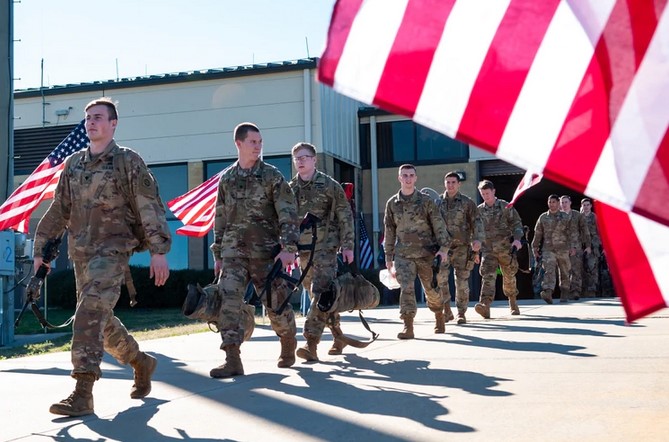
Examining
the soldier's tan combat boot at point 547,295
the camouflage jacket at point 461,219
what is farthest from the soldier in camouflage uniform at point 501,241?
the soldier's tan combat boot at point 547,295

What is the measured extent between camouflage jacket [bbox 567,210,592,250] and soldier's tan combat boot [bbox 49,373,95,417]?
16.4 metres

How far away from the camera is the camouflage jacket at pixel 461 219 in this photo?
14.2 meters

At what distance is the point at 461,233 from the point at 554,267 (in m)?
7.16

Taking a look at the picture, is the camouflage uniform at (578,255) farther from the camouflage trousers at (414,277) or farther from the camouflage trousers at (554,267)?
the camouflage trousers at (414,277)

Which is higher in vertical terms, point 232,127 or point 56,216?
point 232,127

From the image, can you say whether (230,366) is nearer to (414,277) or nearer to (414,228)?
(414,277)

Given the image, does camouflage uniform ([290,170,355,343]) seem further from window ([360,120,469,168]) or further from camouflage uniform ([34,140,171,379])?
window ([360,120,469,168])

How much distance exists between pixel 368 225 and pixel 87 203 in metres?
25.1

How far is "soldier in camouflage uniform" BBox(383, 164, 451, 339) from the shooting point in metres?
11.6

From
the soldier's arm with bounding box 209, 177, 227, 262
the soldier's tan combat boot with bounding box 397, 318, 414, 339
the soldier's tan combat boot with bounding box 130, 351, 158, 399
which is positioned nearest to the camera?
the soldier's tan combat boot with bounding box 130, 351, 158, 399

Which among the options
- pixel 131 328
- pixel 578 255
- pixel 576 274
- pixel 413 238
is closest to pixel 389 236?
pixel 413 238

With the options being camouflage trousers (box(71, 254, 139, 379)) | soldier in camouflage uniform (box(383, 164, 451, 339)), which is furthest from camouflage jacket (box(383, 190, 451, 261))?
camouflage trousers (box(71, 254, 139, 379))

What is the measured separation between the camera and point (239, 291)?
320 inches

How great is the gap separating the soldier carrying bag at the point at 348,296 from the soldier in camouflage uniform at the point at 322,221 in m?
0.09
